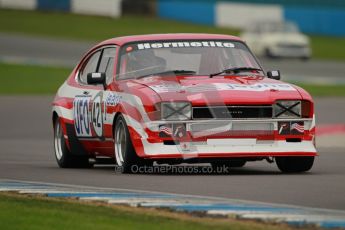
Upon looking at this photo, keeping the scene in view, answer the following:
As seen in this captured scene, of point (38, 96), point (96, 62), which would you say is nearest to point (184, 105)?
point (96, 62)

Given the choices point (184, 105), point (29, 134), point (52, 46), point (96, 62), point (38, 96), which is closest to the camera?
point (184, 105)

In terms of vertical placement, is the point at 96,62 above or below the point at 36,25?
above

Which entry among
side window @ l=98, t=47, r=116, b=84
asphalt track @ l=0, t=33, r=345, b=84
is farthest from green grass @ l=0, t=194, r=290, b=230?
asphalt track @ l=0, t=33, r=345, b=84

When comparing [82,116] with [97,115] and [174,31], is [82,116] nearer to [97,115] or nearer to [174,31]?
[97,115]

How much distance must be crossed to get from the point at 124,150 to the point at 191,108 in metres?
0.87

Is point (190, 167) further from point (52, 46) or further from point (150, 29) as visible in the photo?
point (150, 29)

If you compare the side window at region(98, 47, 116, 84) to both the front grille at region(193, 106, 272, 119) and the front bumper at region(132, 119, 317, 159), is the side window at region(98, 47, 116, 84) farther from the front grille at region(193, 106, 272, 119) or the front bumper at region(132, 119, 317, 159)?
the front grille at region(193, 106, 272, 119)

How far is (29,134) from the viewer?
2217 centimetres

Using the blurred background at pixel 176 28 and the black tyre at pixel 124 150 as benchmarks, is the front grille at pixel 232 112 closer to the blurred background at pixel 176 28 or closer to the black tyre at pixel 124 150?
the black tyre at pixel 124 150

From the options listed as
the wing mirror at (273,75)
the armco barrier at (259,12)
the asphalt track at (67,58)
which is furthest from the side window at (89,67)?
the armco barrier at (259,12)

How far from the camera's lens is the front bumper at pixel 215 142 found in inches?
466

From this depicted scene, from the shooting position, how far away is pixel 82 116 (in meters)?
13.7

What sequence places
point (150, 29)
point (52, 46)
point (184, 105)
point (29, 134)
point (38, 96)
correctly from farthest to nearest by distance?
point (150, 29) → point (52, 46) → point (38, 96) → point (29, 134) → point (184, 105)

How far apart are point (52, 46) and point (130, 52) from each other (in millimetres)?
32757
